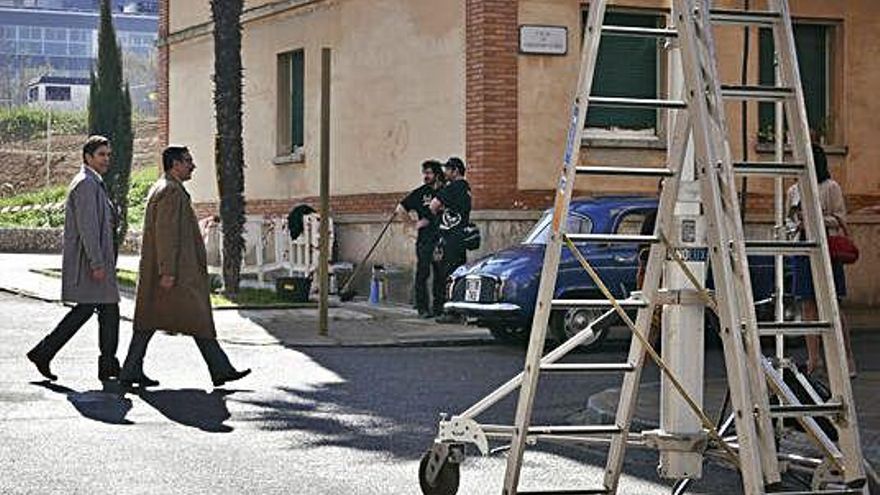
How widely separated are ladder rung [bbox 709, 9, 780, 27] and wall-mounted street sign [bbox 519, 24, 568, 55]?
1392 centimetres

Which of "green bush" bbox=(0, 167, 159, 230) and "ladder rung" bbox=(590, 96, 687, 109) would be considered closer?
"ladder rung" bbox=(590, 96, 687, 109)

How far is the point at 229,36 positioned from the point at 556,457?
13987 millimetres

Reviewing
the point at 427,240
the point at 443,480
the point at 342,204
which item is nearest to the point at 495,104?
the point at 427,240

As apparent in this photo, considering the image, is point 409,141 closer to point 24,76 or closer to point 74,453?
point 74,453

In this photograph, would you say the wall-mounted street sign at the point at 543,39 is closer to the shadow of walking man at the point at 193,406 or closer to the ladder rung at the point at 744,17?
the shadow of walking man at the point at 193,406

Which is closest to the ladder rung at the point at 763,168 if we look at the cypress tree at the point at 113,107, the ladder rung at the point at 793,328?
the ladder rung at the point at 793,328

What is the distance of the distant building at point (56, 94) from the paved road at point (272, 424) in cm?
6160

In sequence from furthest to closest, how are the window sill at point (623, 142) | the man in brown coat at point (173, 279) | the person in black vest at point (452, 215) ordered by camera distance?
the window sill at point (623, 142), the person in black vest at point (452, 215), the man in brown coat at point (173, 279)

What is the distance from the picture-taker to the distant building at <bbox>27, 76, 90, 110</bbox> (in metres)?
77.2

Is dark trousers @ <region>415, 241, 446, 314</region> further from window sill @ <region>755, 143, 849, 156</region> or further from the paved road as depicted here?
window sill @ <region>755, 143, 849, 156</region>

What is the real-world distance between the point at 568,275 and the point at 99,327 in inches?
188

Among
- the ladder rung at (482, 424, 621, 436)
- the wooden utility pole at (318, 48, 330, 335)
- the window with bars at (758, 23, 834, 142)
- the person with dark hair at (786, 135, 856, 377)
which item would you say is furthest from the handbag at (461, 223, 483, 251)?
the ladder rung at (482, 424, 621, 436)

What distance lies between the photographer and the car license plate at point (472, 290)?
16156 mm

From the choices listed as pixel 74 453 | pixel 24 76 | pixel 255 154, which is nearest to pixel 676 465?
pixel 74 453
